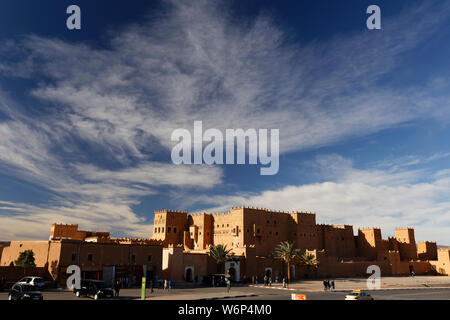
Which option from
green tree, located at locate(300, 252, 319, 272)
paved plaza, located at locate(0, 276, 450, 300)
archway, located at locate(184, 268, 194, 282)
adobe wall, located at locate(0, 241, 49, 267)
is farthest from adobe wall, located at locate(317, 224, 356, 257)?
adobe wall, located at locate(0, 241, 49, 267)

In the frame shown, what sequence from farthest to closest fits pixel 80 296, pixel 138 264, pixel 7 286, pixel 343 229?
pixel 343 229, pixel 138 264, pixel 7 286, pixel 80 296

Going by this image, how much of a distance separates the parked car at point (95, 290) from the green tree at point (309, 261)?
3888 cm

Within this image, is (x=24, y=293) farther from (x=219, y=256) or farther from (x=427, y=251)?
(x=427, y=251)

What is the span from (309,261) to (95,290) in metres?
40.2

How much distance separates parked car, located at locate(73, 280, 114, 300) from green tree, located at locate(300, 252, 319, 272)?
38.9m

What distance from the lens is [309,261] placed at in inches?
2291

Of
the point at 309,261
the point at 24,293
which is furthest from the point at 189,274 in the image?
the point at 24,293

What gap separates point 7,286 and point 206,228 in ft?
146

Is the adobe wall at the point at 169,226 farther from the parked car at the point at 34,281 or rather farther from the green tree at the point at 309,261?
the parked car at the point at 34,281

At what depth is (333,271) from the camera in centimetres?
6134

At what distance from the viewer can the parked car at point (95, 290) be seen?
26781mm

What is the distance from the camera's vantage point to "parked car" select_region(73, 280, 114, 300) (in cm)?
2678
